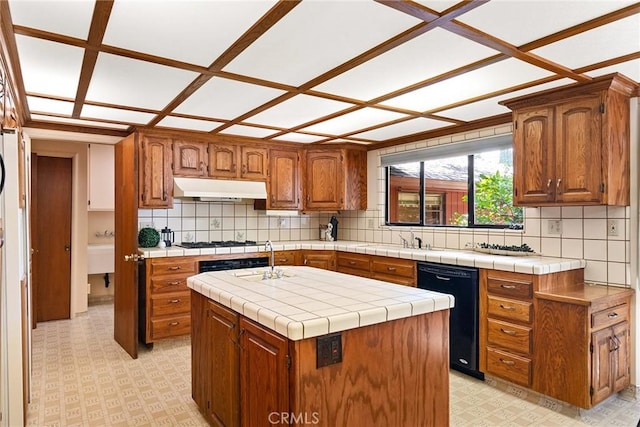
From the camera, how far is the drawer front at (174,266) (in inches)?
153

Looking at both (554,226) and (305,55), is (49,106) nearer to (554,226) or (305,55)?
(305,55)

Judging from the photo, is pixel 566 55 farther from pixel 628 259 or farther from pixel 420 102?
pixel 628 259

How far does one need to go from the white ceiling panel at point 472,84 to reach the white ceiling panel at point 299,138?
60.6 inches

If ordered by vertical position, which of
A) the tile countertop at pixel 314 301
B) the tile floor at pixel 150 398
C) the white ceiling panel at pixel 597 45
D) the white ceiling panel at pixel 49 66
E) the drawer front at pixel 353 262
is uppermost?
the white ceiling panel at pixel 597 45

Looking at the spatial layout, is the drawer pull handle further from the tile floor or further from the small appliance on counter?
the small appliance on counter

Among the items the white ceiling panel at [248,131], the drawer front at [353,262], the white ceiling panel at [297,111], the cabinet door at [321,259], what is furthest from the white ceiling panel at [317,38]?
the cabinet door at [321,259]

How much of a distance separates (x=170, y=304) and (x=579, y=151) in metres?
3.77

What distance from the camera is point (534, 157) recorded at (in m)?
3.10

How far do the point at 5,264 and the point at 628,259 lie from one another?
12.7 feet

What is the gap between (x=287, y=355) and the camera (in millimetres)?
1600

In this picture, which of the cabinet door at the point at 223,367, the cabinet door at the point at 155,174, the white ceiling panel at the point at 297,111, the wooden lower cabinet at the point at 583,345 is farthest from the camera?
the cabinet door at the point at 155,174

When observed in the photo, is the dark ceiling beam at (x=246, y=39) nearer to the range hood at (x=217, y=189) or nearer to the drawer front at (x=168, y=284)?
the range hood at (x=217, y=189)

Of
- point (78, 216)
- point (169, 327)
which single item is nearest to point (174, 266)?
point (169, 327)

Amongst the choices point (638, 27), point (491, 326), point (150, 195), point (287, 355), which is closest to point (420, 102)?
point (638, 27)
